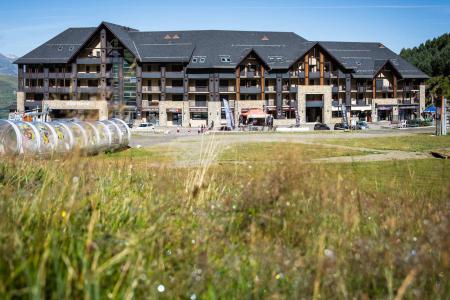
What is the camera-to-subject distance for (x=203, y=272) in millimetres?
4375

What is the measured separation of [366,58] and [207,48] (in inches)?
1066

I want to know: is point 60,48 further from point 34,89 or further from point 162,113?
point 162,113

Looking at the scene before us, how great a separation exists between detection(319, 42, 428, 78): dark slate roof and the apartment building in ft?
0.84

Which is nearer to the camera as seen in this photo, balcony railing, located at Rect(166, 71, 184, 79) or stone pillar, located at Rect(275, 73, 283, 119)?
balcony railing, located at Rect(166, 71, 184, 79)

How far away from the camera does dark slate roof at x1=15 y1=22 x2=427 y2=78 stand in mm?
79500

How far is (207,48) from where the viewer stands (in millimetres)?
81438

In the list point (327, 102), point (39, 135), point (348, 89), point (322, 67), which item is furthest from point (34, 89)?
point (39, 135)

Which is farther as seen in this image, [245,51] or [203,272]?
[245,51]

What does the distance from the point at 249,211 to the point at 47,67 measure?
81.0m

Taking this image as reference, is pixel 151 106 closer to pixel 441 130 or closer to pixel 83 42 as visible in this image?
pixel 83 42

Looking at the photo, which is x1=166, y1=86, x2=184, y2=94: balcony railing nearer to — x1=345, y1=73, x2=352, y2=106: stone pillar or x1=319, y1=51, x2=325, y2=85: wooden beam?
x1=319, y1=51, x2=325, y2=85: wooden beam

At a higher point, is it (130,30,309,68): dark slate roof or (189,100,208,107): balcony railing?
(130,30,309,68): dark slate roof

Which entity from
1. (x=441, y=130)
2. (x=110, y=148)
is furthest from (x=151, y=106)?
(x=110, y=148)

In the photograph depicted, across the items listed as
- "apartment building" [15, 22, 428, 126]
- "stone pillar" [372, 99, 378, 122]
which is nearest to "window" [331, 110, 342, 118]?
"apartment building" [15, 22, 428, 126]
